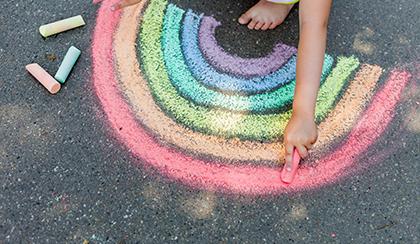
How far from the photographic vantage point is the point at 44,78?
2.14 meters

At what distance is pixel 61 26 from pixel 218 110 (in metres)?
0.75

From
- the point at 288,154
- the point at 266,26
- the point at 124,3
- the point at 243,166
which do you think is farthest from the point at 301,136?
the point at 124,3

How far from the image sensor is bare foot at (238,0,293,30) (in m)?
2.33

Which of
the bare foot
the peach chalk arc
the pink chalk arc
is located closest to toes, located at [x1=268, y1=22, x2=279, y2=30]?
the bare foot

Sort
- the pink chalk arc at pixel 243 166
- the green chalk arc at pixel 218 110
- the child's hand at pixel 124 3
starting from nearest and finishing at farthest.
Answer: the pink chalk arc at pixel 243 166
the green chalk arc at pixel 218 110
the child's hand at pixel 124 3

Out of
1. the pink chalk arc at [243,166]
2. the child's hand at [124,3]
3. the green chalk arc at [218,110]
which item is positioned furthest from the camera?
the child's hand at [124,3]

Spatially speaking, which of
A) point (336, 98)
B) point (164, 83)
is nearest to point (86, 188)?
point (164, 83)

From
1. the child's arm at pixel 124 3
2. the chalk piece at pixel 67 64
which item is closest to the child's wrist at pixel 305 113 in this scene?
the child's arm at pixel 124 3

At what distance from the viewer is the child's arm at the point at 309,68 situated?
198 cm

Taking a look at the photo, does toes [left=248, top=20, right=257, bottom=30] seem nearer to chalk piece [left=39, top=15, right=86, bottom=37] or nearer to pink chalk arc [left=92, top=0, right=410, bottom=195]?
pink chalk arc [left=92, top=0, right=410, bottom=195]

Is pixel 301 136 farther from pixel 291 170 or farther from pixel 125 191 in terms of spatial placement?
pixel 125 191

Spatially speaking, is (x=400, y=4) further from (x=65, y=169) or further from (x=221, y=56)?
(x=65, y=169)

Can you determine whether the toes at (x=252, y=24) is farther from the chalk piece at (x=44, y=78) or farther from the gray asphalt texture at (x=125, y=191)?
the chalk piece at (x=44, y=78)

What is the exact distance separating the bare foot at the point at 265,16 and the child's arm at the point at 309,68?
0.32 meters
